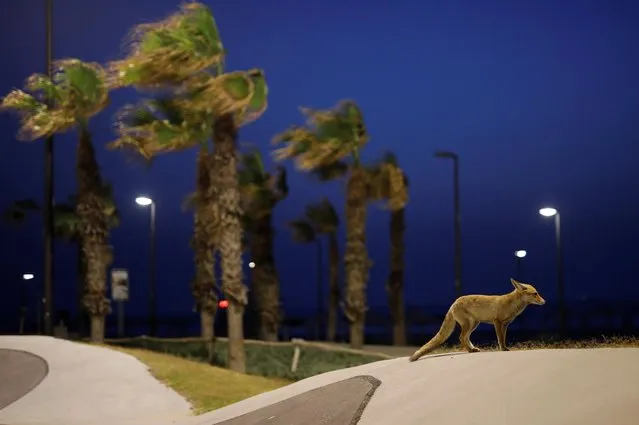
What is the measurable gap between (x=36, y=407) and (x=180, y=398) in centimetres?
269

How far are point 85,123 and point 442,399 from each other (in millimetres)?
21106

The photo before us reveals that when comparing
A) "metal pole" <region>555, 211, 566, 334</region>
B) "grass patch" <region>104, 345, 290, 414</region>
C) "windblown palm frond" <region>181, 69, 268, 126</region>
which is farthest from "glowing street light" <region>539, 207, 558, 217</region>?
"grass patch" <region>104, 345, 290, 414</region>

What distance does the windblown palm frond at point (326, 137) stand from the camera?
105ft

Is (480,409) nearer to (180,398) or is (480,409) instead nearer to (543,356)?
(543,356)

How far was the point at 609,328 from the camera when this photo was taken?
131ft

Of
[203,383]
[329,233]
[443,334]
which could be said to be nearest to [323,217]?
[329,233]

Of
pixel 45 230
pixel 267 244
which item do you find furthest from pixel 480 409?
pixel 267 244

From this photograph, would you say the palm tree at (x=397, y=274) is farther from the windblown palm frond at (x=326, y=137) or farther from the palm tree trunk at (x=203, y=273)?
the palm tree trunk at (x=203, y=273)

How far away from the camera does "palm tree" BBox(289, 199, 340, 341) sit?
42.2 meters

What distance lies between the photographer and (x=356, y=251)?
3275 cm

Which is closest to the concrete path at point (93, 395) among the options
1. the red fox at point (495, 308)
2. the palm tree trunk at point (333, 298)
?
the red fox at point (495, 308)

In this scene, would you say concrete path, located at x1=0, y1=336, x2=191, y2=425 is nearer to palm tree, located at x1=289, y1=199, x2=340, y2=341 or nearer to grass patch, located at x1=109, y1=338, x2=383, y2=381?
grass patch, located at x1=109, y1=338, x2=383, y2=381

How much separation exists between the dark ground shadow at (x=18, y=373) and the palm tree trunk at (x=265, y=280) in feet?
56.0

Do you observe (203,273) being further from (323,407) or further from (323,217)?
(323,407)
